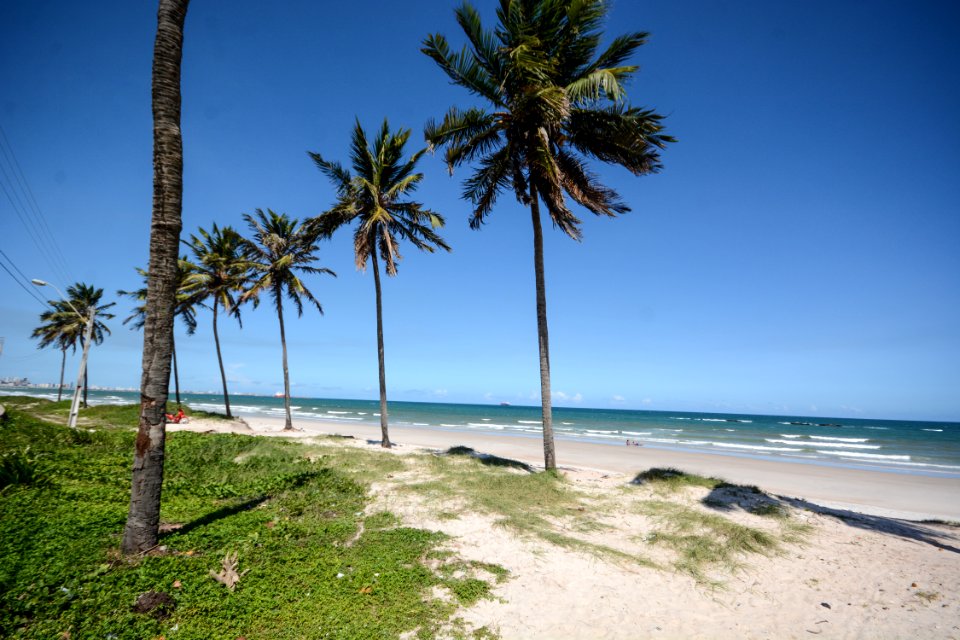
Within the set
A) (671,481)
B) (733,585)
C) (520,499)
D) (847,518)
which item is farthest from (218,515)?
(847,518)

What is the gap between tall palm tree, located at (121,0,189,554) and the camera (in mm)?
5176

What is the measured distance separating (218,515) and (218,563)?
222 cm

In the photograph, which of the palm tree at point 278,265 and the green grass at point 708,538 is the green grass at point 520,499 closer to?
the green grass at point 708,538

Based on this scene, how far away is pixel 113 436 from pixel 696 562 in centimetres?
1596

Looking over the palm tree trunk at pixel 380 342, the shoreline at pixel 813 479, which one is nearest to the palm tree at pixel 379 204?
the palm tree trunk at pixel 380 342

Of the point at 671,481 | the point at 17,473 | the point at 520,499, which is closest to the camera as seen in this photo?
the point at 17,473

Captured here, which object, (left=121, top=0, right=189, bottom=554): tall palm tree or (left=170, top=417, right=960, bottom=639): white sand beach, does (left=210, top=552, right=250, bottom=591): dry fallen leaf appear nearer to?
(left=121, top=0, right=189, bottom=554): tall palm tree

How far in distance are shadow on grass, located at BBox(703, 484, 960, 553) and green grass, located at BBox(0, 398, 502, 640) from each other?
271 inches

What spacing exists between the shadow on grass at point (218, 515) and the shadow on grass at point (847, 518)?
9628 millimetres

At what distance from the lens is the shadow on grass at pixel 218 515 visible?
5930 mm

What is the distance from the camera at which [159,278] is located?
17.3ft

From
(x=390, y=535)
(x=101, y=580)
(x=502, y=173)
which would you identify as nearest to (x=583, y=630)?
(x=390, y=535)

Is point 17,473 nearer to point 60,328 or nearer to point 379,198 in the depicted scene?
point 379,198

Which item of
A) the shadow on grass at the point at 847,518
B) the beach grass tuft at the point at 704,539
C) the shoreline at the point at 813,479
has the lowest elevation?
the shoreline at the point at 813,479
